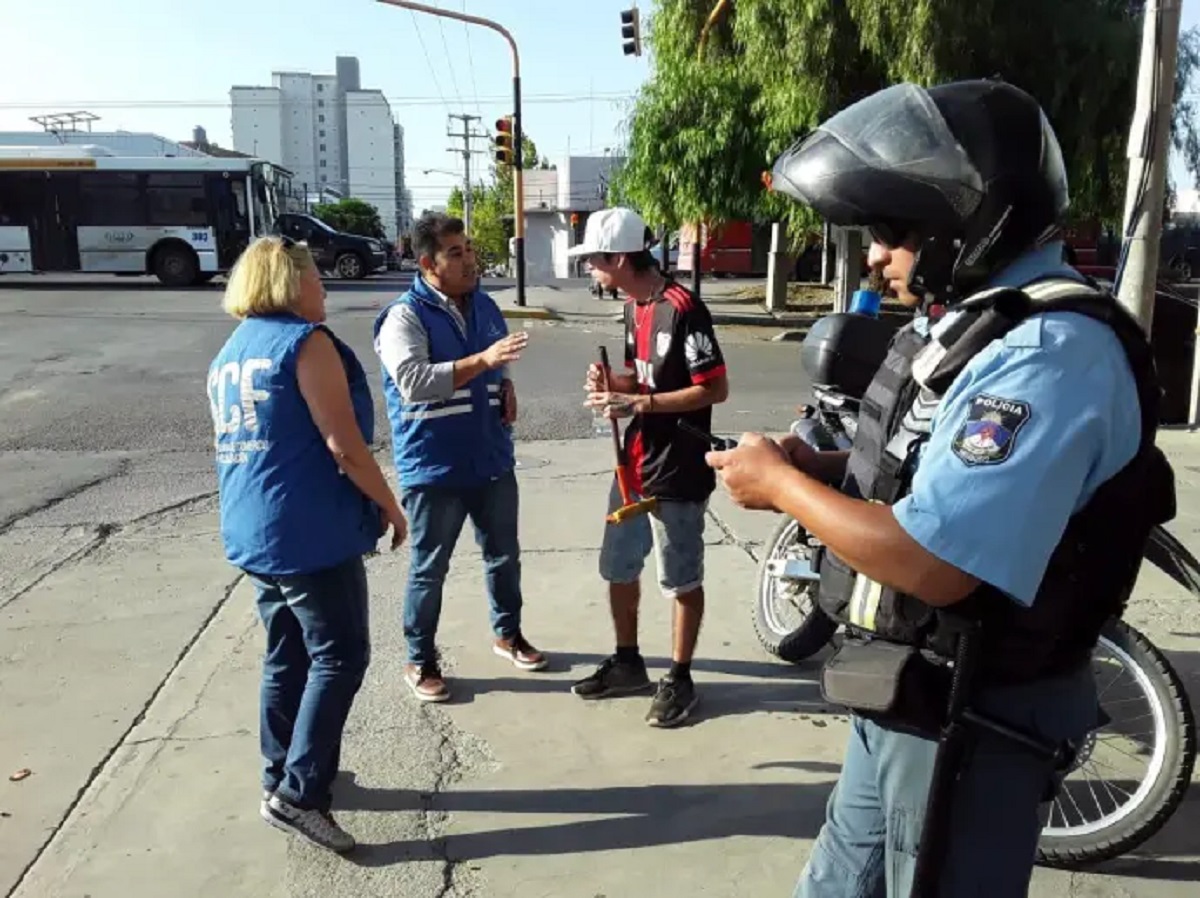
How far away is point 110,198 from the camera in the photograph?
2441 centimetres

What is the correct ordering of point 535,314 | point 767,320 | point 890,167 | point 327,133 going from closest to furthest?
point 890,167 → point 767,320 → point 535,314 → point 327,133

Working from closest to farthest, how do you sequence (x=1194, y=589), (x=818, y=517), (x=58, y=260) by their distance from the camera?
(x=818, y=517) → (x=1194, y=589) → (x=58, y=260)

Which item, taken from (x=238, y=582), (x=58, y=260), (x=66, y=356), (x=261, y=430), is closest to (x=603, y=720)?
(x=261, y=430)

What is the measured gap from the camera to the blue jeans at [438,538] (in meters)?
3.82

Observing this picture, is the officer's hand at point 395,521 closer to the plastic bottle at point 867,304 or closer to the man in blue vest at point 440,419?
the man in blue vest at point 440,419

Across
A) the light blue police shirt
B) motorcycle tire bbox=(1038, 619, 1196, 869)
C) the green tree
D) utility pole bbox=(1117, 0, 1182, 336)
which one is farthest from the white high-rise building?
the light blue police shirt

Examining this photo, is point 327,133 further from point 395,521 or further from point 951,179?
point 951,179

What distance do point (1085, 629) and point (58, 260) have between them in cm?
2737

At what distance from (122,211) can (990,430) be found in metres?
26.6

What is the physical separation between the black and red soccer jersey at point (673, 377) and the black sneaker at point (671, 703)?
667 millimetres

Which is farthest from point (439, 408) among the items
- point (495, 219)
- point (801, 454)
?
point (495, 219)

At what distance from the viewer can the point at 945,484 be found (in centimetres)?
137

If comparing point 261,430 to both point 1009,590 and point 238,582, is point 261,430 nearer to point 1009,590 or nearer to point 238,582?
point 1009,590

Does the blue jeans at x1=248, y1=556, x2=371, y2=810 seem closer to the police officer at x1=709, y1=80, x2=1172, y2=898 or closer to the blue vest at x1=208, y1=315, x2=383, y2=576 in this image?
the blue vest at x1=208, y1=315, x2=383, y2=576
